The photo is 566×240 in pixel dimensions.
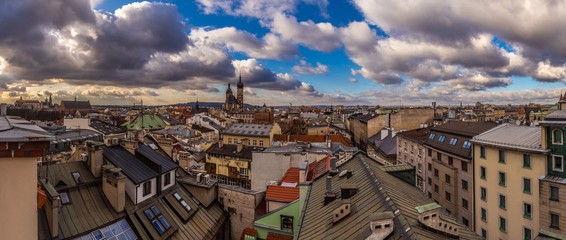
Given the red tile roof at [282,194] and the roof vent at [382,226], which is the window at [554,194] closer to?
the red tile roof at [282,194]

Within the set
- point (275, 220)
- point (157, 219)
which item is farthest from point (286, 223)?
point (157, 219)

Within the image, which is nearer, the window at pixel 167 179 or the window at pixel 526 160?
the window at pixel 167 179

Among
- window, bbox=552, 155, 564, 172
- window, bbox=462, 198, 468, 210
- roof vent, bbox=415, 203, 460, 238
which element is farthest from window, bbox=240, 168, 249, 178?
roof vent, bbox=415, 203, 460, 238

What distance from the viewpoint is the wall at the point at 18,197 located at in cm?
902

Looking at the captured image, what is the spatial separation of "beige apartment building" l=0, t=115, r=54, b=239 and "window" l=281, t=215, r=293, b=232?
51.8ft

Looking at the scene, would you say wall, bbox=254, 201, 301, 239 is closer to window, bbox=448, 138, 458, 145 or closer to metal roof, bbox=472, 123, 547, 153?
metal roof, bbox=472, 123, 547, 153

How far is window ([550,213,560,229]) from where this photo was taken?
2712cm

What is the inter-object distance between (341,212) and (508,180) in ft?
82.7

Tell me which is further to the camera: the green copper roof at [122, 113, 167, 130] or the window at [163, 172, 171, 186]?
the green copper roof at [122, 113, 167, 130]

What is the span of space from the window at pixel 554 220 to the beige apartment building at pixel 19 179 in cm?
3418

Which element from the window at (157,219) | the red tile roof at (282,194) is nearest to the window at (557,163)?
the red tile roof at (282,194)

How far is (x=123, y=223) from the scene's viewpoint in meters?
20.5

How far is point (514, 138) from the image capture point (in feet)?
→ 107

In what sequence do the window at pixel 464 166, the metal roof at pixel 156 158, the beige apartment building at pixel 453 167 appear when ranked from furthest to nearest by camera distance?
the window at pixel 464 166 < the beige apartment building at pixel 453 167 < the metal roof at pixel 156 158
